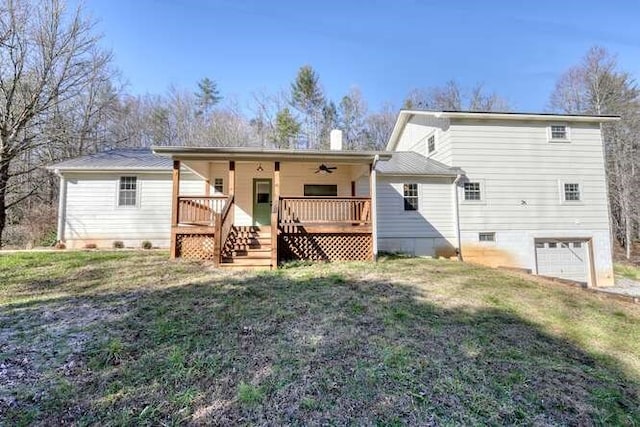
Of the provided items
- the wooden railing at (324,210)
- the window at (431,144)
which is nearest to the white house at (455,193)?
the window at (431,144)

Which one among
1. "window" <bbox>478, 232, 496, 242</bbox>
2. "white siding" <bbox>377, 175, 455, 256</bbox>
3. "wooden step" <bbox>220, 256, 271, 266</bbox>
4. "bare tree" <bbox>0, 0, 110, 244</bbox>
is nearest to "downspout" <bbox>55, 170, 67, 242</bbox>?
"bare tree" <bbox>0, 0, 110, 244</bbox>

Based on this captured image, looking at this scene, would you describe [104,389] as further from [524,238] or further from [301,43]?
[301,43]

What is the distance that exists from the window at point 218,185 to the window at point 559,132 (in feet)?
40.6

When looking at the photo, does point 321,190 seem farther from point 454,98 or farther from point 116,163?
point 454,98

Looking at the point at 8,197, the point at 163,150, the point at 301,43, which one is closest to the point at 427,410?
the point at 163,150

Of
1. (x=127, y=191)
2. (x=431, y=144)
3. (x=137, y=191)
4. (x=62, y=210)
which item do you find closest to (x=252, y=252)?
(x=137, y=191)

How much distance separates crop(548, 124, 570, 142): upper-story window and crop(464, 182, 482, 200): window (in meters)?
3.55

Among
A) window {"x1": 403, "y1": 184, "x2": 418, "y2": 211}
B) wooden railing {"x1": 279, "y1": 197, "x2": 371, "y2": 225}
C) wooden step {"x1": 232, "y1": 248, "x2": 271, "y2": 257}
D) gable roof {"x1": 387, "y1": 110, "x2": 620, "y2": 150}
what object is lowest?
wooden step {"x1": 232, "y1": 248, "x2": 271, "y2": 257}

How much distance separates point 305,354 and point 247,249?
5411 mm

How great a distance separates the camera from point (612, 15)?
36.6 feet

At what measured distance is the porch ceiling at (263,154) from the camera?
828 centimetres

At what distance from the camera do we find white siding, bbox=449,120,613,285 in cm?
1144

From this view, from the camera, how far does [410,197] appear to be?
1138cm

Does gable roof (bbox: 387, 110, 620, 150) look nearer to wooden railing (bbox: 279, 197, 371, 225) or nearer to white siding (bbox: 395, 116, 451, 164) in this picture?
white siding (bbox: 395, 116, 451, 164)
